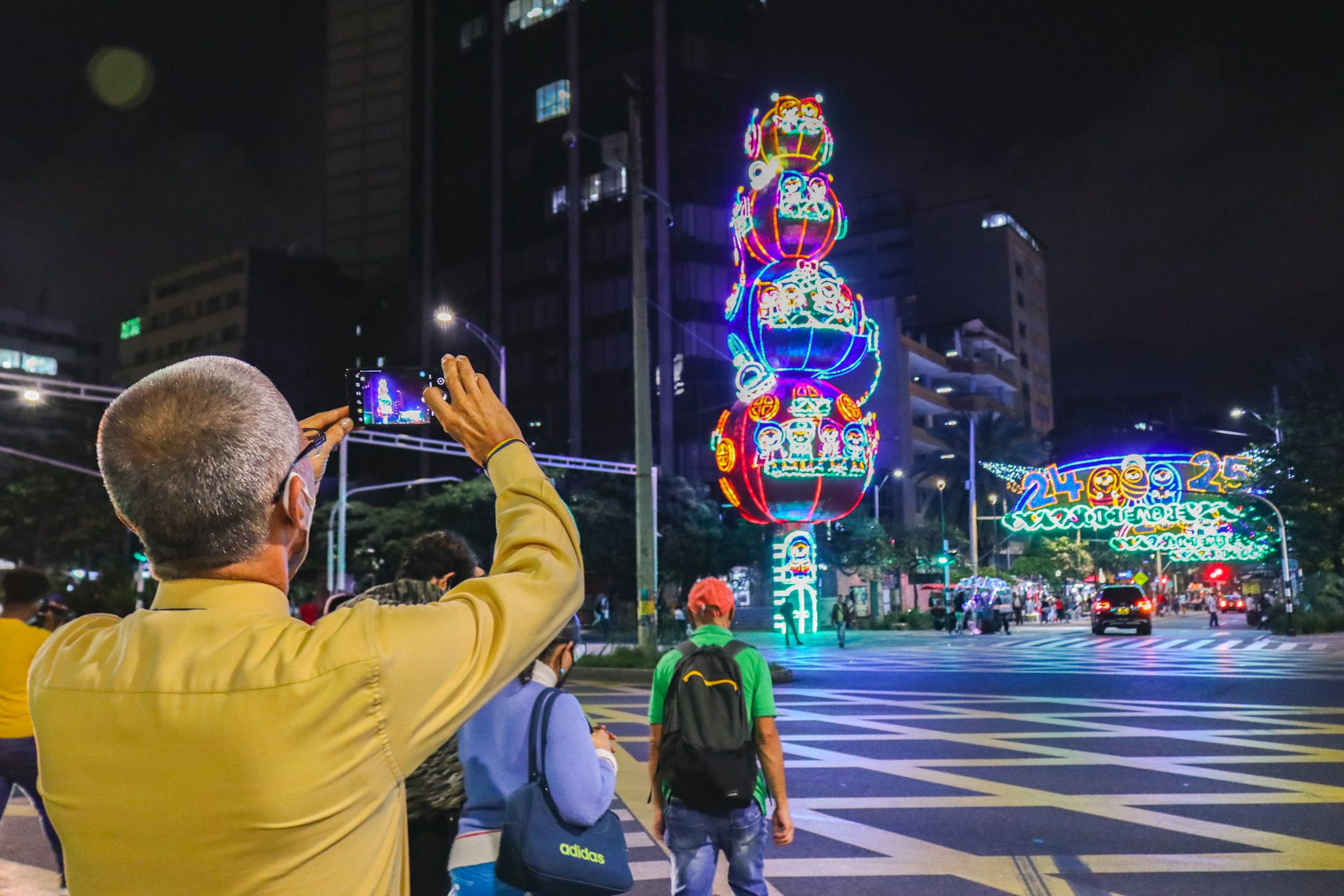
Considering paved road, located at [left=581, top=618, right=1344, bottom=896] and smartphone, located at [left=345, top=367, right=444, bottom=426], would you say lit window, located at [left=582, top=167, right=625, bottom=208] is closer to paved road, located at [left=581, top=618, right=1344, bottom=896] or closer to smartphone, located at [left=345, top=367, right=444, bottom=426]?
paved road, located at [left=581, top=618, right=1344, bottom=896]

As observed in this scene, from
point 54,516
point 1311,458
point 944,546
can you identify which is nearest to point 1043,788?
point 1311,458

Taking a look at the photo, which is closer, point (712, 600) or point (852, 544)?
point (712, 600)

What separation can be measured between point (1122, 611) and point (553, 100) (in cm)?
4705

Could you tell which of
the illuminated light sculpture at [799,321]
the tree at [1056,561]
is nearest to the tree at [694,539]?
the illuminated light sculpture at [799,321]

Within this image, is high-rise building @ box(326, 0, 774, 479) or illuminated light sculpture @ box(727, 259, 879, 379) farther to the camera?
high-rise building @ box(326, 0, 774, 479)

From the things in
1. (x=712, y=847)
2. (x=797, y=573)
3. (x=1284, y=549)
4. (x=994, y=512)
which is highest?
(x=994, y=512)

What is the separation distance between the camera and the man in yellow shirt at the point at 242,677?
4.74ft

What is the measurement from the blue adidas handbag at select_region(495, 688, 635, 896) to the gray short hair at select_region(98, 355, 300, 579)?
5.05ft

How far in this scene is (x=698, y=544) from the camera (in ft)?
143

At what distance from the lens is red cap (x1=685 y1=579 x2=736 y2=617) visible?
4.66 meters

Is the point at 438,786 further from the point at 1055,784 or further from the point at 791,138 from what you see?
the point at 791,138

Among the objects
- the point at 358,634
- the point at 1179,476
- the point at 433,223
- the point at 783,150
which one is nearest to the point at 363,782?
the point at 358,634

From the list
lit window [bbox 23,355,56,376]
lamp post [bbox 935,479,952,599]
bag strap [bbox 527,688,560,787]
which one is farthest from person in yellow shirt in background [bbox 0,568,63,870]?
lit window [bbox 23,355,56,376]

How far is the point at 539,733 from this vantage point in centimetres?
302
